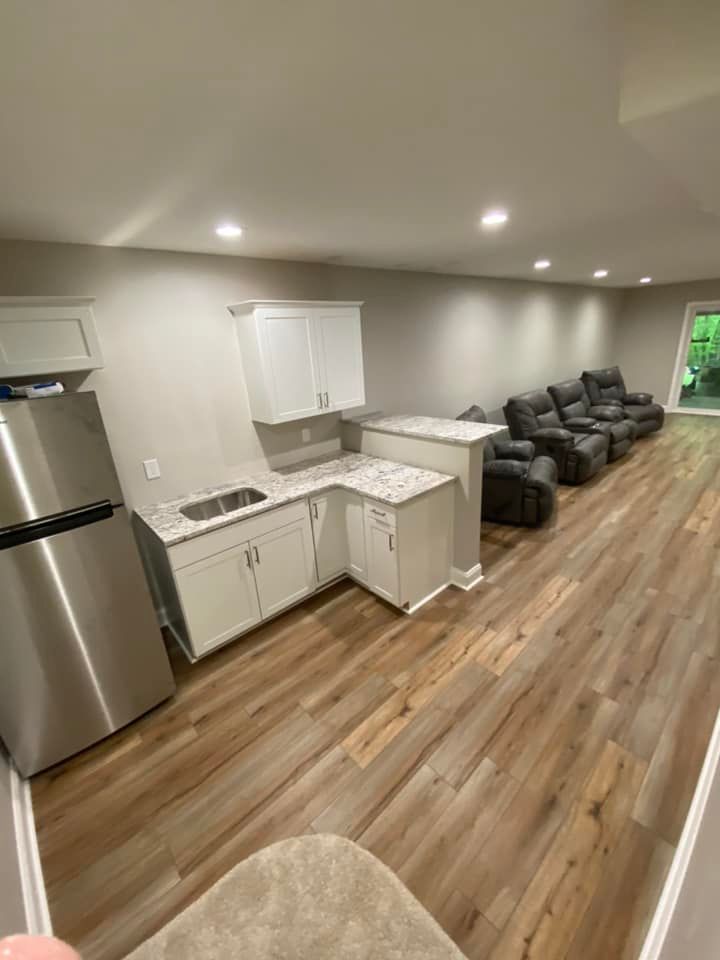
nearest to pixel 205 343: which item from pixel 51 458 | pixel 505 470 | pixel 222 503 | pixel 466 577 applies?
pixel 222 503

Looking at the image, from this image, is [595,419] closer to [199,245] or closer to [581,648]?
[581,648]

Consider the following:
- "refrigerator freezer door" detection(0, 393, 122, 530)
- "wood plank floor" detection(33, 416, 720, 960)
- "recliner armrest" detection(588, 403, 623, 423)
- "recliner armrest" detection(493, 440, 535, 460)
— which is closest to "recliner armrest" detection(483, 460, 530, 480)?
"recliner armrest" detection(493, 440, 535, 460)

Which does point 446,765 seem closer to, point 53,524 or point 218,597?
point 218,597

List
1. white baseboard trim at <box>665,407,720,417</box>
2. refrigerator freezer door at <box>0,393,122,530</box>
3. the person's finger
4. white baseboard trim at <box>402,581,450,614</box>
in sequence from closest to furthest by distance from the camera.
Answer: the person's finger < refrigerator freezer door at <box>0,393,122,530</box> < white baseboard trim at <box>402,581,450,614</box> < white baseboard trim at <box>665,407,720,417</box>

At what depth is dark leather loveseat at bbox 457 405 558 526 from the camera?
369 cm

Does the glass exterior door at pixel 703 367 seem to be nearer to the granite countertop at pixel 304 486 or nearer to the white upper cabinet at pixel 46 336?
the granite countertop at pixel 304 486

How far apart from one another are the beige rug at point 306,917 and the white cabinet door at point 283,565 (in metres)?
1.36

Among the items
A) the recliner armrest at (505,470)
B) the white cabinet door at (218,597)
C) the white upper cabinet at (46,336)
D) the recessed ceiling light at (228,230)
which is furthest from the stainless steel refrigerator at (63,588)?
the recliner armrest at (505,470)

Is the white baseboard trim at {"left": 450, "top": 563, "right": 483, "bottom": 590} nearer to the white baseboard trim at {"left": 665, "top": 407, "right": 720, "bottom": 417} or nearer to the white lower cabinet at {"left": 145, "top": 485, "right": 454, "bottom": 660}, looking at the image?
the white lower cabinet at {"left": 145, "top": 485, "right": 454, "bottom": 660}

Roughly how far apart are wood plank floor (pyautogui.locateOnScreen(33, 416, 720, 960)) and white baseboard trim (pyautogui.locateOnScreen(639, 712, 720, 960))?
0.11 ft

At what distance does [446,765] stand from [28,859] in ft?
5.66

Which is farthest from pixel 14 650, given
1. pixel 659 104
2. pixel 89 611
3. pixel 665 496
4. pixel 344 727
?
pixel 665 496

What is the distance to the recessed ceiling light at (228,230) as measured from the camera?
204 centimetres

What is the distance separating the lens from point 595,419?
5.72 m
